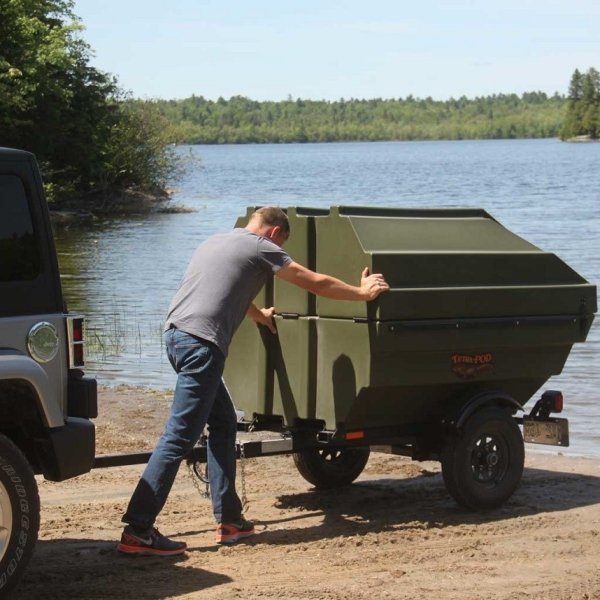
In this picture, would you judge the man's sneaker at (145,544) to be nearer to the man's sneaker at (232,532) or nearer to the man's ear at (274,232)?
the man's sneaker at (232,532)

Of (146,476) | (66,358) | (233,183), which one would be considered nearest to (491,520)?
(146,476)

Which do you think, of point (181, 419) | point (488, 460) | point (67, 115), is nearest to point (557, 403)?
point (488, 460)

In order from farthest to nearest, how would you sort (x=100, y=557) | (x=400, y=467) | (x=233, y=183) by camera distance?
(x=233, y=183)
(x=400, y=467)
(x=100, y=557)

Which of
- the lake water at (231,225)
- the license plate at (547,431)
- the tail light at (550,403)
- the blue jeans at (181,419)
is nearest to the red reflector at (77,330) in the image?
the blue jeans at (181,419)

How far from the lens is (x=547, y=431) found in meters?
8.28

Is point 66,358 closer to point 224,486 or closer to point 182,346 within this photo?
point 182,346

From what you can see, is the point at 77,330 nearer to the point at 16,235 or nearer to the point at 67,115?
the point at 16,235

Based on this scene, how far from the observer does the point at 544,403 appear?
330 inches

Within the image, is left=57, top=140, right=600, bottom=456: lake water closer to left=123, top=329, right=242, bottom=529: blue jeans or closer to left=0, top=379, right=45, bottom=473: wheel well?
left=123, top=329, right=242, bottom=529: blue jeans

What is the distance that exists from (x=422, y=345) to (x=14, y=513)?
8.65 feet

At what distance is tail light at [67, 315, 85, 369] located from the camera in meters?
6.05

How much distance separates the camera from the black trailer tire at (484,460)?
7.85 m

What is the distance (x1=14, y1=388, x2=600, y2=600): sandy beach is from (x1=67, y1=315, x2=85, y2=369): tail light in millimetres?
1089

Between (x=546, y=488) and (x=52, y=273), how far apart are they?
4.13 meters
